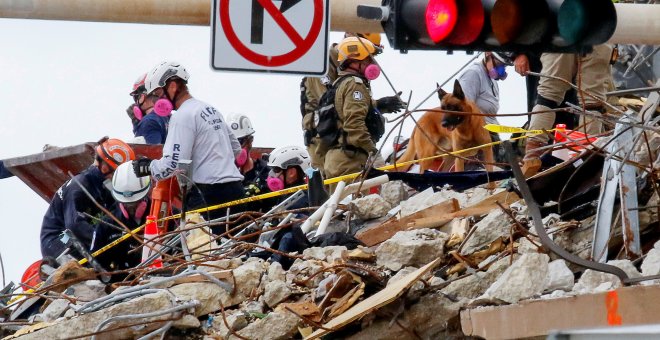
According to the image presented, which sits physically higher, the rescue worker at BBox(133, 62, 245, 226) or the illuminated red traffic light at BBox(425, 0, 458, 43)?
the illuminated red traffic light at BBox(425, 0, 458, 43)

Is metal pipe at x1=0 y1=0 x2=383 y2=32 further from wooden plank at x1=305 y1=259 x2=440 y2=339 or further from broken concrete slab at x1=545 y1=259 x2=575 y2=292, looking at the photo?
broken concrete slab at x1=545 y1=259 x2=575 y2=292

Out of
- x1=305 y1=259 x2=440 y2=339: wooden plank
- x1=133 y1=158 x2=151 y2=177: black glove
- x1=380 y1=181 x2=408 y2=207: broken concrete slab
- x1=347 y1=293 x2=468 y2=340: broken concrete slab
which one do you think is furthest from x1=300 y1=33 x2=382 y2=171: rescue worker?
x1=347 y1=293 x2=468 y2=340: broken concrete slab

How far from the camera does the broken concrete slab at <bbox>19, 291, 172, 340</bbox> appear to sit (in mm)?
10008

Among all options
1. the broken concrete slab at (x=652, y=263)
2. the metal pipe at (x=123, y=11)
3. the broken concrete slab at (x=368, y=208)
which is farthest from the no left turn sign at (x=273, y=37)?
→ the broken concrete slab at (x=368, y=208)

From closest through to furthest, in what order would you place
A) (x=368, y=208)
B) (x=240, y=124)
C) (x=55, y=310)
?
(x=55, y=310)
(x=368, y=208)
(x=240, y=124)

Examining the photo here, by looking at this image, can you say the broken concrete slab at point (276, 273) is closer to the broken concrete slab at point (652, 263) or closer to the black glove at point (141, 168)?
the broken concrete slab at point (652, 263)

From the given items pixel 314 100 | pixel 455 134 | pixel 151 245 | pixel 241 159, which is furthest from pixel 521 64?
pixel 241 159

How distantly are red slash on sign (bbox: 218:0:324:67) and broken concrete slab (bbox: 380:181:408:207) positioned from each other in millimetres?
5024

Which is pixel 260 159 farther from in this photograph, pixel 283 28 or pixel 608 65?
pixel 283 28

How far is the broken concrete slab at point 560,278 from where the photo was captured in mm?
8797

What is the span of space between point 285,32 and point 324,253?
2.67 metres

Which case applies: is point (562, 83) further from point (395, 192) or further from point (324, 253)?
point (324, 253)

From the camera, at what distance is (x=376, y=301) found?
9.01m

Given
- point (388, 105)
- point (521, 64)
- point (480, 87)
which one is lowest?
point (388, 105)
